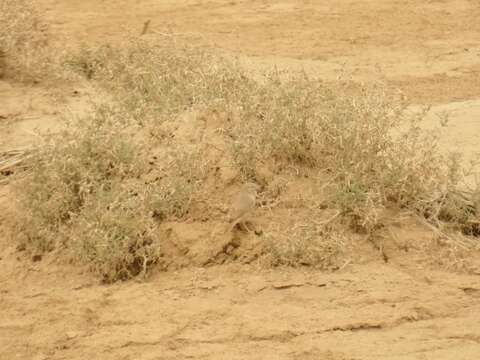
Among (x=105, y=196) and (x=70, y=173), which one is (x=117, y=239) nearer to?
(x=105, y=196)

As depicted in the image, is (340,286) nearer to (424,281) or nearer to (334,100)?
(424,281)

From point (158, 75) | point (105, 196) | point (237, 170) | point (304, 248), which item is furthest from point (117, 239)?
point (158, 75)

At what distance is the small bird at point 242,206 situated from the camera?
436 cm

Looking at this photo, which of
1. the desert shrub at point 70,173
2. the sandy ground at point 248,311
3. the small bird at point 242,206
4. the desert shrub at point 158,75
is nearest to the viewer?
the sandy ground at point 248,311

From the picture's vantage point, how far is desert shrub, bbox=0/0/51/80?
276 inches

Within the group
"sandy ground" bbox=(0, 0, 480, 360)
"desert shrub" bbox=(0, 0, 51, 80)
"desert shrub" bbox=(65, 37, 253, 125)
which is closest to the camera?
"sandy ground" bbox=(0, 0, 480, 360)

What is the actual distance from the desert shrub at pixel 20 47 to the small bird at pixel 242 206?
10.8 ft

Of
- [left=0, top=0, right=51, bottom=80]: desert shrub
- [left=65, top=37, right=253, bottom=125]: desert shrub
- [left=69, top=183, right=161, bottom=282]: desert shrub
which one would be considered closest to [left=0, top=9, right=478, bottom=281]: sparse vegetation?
[left=69, top=183, right=161, bottom=282]: desert shrub

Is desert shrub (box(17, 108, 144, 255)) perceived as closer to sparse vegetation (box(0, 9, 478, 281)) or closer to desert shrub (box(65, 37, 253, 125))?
sparse vegetation (box(0, 9, 478, 281))

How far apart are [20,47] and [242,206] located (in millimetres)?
3851

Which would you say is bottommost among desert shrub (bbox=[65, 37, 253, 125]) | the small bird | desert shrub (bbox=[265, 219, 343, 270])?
desert shrub (bbox=[265, 219, 343, 270])

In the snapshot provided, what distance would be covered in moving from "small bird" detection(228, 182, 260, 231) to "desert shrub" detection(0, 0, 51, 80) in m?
3.28

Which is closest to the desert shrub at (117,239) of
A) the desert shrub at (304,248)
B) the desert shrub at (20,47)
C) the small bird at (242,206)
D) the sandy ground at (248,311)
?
the sandy ground at (248,311)

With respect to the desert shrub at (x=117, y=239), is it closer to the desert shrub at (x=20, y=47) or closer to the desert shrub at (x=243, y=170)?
the desert shrub at (x=243, y=170)
